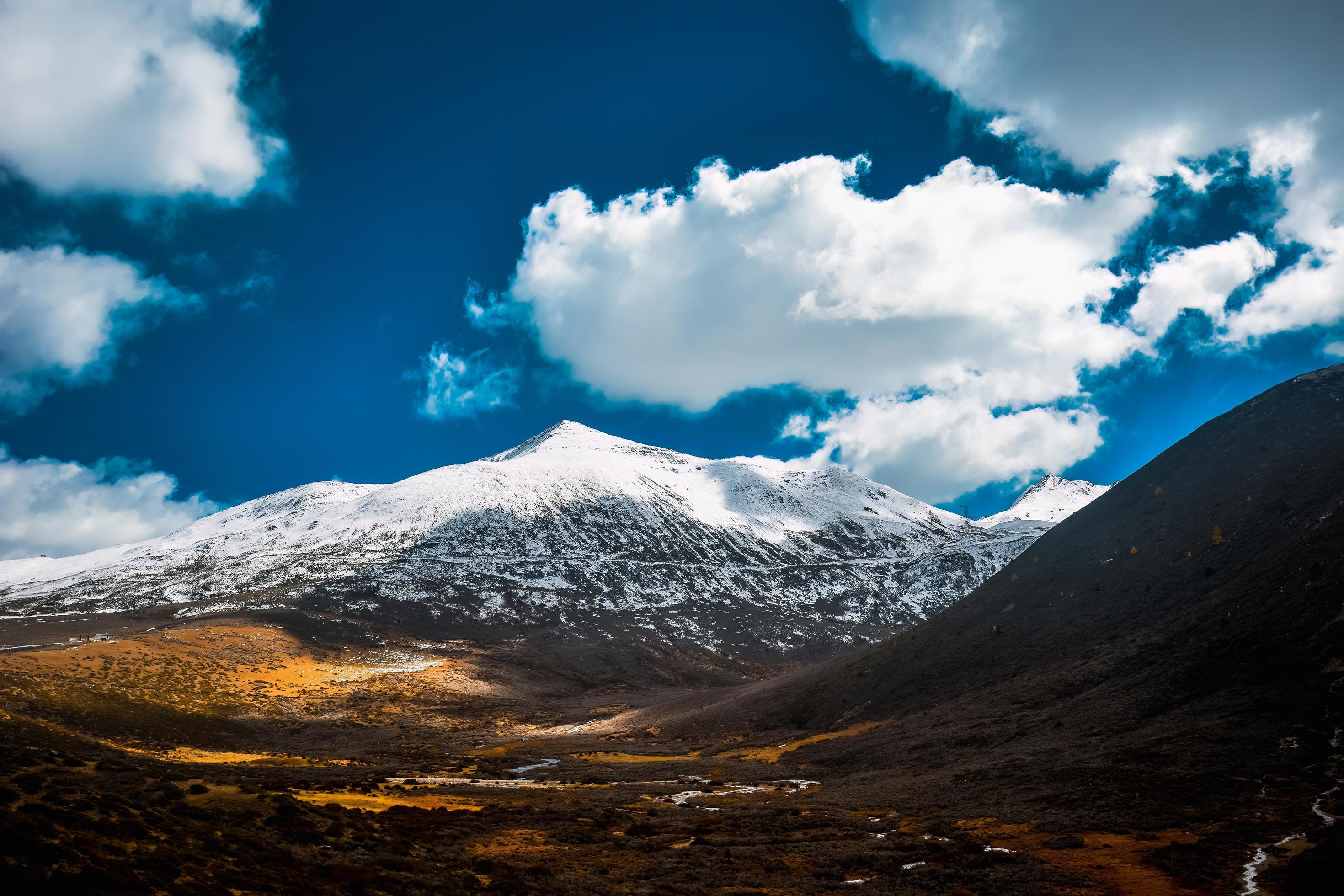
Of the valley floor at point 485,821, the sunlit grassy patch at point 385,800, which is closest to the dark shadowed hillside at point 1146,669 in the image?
the valley floor at point 485,821

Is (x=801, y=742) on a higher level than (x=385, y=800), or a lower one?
lower

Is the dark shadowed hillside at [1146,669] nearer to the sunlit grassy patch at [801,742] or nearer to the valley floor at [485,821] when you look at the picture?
the sunlit grassy patch at [801,742]

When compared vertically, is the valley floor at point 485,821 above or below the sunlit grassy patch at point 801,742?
above

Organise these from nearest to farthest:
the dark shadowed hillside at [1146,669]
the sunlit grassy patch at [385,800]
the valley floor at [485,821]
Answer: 1. the valley floor at [485,821]
2. the dark shadowed hillside at [1146,669]
3. the sunlit grassy patch at [385,800]

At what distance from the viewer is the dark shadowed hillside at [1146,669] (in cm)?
3238

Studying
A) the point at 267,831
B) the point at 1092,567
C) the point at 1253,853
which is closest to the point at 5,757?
the point at 267,831

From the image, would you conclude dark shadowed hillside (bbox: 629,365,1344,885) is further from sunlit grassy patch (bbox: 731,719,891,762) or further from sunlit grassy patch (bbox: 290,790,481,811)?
sunlit grassy patch (bbox: 290,790,481,811)

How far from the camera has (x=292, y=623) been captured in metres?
150

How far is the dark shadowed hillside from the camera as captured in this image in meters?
32.4

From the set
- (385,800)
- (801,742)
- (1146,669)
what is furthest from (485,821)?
(1146,669)

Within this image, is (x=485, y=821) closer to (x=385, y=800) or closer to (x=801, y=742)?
(x=385, y=800)

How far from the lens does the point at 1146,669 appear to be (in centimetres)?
4778

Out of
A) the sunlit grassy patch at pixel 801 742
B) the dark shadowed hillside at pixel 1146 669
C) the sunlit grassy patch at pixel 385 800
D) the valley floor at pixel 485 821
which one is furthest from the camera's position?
the sunlit grassy patch at pixel 801 742

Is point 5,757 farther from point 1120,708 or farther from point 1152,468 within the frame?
point 1152,468
